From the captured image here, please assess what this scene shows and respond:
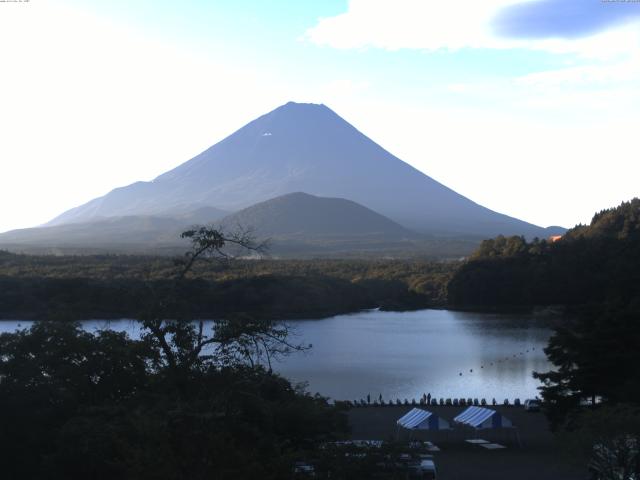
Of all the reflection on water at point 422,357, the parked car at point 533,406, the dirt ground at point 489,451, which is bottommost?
the reflection on water at point 422,357

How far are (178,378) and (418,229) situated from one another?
6853cm

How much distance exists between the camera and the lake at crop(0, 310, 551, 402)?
14484mm

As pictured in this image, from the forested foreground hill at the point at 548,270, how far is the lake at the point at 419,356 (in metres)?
2.71

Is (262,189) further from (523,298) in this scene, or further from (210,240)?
(210,240)

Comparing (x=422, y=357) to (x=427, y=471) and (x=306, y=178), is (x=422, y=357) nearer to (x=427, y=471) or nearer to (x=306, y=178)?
(x=427, y=471)

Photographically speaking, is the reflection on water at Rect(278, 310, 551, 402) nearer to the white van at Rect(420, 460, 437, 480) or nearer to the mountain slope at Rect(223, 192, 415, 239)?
the white van at Rect(420, 460, 437, 480)

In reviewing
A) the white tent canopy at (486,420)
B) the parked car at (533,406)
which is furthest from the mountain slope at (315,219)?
the white tent canopy at (486,420)

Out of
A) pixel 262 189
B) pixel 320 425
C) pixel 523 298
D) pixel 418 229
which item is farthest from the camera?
pixel 262 189

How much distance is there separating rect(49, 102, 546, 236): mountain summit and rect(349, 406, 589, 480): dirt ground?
64.0m

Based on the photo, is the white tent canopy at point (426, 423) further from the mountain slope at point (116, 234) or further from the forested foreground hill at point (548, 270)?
the mountain slope at point (116, 234)

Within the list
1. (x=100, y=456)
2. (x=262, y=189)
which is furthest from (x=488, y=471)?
(x=262, y=189)

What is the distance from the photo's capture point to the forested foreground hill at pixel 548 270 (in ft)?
91.5

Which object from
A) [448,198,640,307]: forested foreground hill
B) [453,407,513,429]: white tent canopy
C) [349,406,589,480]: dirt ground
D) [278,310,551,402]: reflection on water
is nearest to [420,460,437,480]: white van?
[349,406,589,480]: dirt ground

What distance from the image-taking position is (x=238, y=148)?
86.4m
